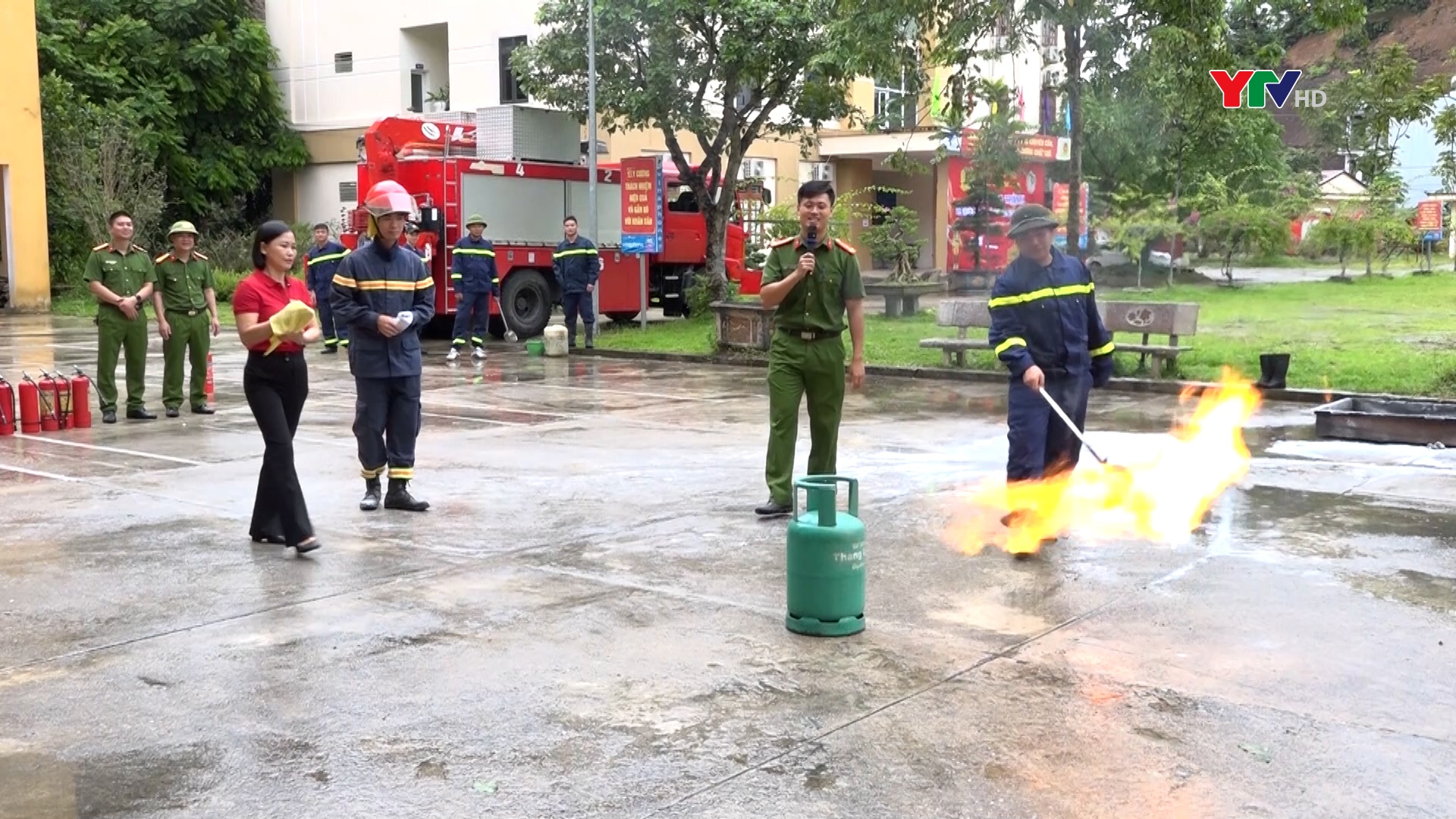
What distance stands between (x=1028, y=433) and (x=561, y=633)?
2813 millimetres

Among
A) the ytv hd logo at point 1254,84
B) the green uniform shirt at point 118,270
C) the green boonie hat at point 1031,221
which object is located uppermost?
the ytv hd logo at point 1254,84

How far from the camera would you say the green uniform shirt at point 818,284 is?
7867 mm

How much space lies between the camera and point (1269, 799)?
13.2ft

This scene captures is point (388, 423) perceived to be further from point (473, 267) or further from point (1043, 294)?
point (473, 267)

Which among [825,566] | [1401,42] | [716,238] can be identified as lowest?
[825,566]

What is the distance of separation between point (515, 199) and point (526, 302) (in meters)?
1.68

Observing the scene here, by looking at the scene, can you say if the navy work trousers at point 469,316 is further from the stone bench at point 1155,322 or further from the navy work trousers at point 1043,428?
the navy work trousers at point 1043,428

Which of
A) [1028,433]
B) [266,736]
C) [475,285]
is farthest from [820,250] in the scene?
[475,285]

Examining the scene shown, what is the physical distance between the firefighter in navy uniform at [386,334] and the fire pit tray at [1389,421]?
7.29 meters

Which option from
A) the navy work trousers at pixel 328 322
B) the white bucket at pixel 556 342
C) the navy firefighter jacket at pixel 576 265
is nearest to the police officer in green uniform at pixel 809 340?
the white bucket at pixel 556 342

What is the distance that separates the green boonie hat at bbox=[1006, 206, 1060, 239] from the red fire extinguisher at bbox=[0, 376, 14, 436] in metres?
8.84

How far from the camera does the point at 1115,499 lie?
27.6 feet

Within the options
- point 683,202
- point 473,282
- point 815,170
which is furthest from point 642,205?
point 815,170

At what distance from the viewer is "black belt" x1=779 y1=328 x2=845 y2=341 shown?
7938mm
